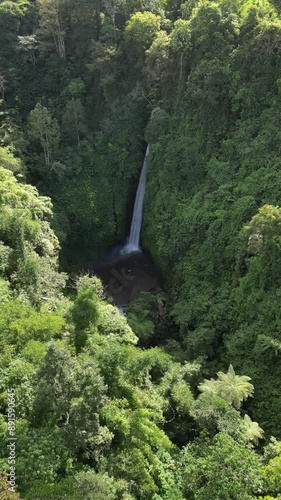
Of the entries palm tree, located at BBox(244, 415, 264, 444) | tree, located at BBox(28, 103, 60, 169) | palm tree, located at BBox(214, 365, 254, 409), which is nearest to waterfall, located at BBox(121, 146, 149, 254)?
tree, located at BBox(28, 103, 60, 169)

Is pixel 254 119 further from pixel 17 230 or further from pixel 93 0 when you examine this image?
pixel 93 0

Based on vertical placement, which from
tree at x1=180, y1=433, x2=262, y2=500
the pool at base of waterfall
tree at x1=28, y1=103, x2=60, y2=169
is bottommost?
tree at x1=180, y1=433, x2=262, y2=500

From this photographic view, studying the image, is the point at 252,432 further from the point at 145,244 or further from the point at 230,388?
the point at 145,244

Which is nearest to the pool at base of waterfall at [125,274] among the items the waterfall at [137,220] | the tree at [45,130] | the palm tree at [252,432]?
the waterfall at [137,220]

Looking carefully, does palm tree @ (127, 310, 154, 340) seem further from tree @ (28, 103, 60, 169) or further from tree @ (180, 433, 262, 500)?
tree @ (28, 103, 60, 169)

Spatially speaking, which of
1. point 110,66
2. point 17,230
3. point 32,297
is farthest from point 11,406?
point 110,66

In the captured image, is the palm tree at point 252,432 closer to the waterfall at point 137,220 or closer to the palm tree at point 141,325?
the palm tree at point 141,325
